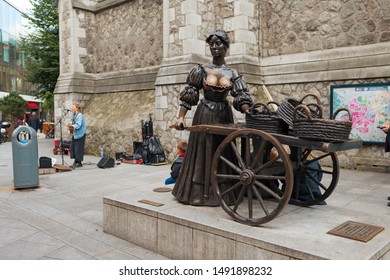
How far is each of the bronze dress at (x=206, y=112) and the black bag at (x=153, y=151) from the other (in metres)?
5.88

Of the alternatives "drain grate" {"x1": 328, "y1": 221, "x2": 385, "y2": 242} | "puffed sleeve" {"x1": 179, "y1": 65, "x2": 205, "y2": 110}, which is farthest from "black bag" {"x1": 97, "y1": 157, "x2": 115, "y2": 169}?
"drain grate" {"x1": 328, "y1": 221, "x2": 385, "y2": 242}

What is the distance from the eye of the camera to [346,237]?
3.18 metres

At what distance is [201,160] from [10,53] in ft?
159

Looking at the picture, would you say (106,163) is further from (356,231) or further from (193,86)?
(356,231)

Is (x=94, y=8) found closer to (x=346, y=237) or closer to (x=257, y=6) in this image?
(x=257, y=6)

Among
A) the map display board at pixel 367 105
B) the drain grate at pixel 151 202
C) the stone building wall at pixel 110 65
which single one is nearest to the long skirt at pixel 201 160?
the drain grate at pixel 151 202

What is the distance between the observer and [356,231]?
11.0ft

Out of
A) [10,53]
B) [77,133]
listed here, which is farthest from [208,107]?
[10,53]

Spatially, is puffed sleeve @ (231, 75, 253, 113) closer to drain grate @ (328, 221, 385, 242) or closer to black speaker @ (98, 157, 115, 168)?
drain grate @ (328, 221, 385, 242)

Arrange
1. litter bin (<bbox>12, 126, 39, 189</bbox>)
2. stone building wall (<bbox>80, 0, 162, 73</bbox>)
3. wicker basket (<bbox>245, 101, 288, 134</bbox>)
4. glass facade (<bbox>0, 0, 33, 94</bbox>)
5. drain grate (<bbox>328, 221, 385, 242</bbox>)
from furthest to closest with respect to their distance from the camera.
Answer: glass facade (<bbox>0, 0, 33, 94</bbox>) → stone building wall (<bbox>80, 0, 162, 73</bbox>) → litter bin (<bbox>12, 126, 39, 189</bbox>) → wicker basket (<bbox>245, 101, 288, 134</bbox>) → drain grate (<bbox>328, 221, 385, 242</bbox>)

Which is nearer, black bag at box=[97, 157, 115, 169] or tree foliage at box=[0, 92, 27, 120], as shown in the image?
black bag at box=[97, 157, 115, 169]

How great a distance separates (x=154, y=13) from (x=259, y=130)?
10.3 metres

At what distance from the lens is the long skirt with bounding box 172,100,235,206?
419 cm

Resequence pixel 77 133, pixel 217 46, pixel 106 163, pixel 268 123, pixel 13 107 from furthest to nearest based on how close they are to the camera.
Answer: pixel 13 107 < pixel 77 133 < pixel 106 163 < pixel 217 46 < pixel 268 123
